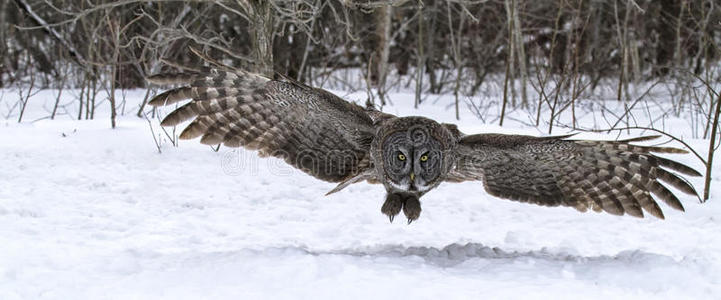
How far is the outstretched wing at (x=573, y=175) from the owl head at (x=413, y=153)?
8.5 inches

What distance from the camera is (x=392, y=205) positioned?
435 centimetres

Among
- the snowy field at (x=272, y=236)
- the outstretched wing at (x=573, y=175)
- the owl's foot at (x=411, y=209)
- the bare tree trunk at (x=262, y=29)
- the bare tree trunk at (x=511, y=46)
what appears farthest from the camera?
the bare tree trunk at (x=511, y=46)

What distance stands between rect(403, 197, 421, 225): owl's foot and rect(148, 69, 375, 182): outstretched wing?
543 millimetres

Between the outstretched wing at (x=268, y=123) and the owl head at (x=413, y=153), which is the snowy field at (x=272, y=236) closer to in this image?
the owl head at (x=413, y=153)

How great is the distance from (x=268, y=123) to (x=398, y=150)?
915mm

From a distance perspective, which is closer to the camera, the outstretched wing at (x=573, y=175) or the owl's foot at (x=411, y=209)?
the owl's foot at (x=411, y=209)

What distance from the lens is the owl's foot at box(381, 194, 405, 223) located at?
14.2ft

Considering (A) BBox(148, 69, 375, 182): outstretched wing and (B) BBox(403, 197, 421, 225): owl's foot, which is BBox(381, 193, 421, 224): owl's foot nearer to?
(B) BBox(403, 197, 421, 225): owl's foot

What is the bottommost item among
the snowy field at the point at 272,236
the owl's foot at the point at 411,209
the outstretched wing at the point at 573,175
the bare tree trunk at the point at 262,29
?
the snowy field at the point at 272,236

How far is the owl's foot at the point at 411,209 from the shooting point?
430 centimetres

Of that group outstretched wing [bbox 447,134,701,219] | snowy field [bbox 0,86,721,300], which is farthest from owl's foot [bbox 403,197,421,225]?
outstretched wing [bbox 447,134,701,219]

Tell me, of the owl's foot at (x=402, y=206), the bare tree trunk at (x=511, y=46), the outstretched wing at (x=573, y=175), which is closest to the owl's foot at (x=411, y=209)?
the owl's foot at (x=402, y=206)

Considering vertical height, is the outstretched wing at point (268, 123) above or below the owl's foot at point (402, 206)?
above

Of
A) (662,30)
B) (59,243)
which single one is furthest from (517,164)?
(662,30)
